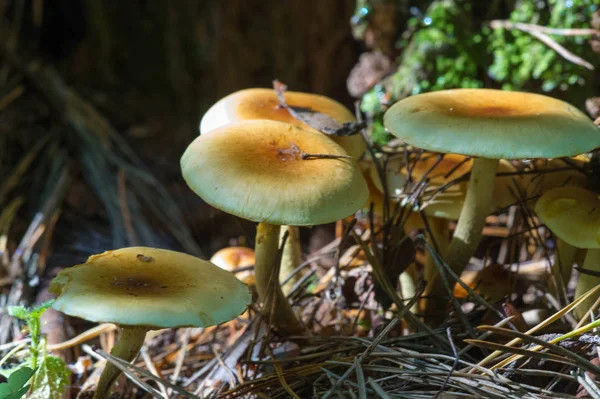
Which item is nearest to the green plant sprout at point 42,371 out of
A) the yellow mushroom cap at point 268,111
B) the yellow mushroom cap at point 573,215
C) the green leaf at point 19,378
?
the green leaf at point 19,378

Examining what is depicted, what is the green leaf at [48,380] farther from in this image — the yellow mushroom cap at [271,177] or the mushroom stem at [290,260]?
the mushroom stem at [290,260]

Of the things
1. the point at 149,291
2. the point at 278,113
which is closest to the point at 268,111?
the point at 278,113

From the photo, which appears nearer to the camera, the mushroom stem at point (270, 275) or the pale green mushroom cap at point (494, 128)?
the pale green mushroom cap at point (494, 128)

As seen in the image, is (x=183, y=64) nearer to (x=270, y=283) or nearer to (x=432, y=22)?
(x=432, y=22)

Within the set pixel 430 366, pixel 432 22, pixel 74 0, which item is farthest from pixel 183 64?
pixel 430 366

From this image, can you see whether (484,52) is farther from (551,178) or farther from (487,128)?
(487,128)
